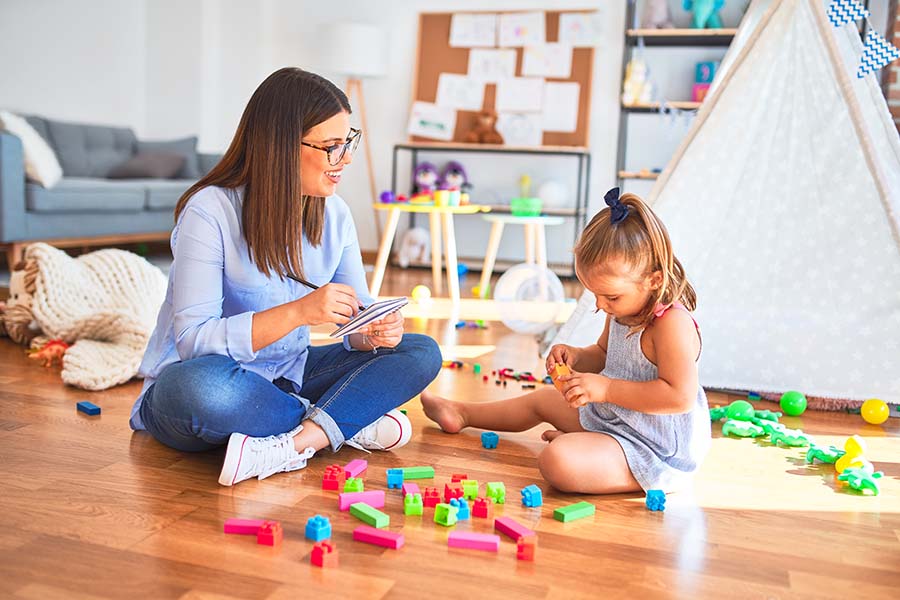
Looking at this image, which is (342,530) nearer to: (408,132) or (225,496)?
(225,496)

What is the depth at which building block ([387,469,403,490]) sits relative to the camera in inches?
60.8

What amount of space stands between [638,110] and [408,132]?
1386mm

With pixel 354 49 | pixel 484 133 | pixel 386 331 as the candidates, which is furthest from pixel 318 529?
pixel 354 49

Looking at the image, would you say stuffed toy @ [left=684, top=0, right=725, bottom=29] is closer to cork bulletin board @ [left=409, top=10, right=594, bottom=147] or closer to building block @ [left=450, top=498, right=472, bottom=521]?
cork bulletin board @ [left=409, top=10, right=594, bottom=147]

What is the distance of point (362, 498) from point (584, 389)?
1.33ft

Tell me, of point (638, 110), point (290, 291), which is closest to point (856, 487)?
point (290, 291)

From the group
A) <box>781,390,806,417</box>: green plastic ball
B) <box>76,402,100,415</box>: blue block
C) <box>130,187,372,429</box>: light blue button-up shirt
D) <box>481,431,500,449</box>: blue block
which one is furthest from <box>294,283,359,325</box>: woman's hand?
<box>781,390,806,417</box>: green plastic ball

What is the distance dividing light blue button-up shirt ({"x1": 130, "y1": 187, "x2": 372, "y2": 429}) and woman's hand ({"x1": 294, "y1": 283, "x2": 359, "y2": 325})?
11cm

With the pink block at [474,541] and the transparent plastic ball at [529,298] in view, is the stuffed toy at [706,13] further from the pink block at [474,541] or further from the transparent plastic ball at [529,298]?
the pink block at [474,541]

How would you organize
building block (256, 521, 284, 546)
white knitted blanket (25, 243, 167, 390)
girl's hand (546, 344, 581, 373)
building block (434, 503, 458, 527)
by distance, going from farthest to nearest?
white knitted blanket (25, 243, 167, 390) < girl's hand (546, 344, 581, 373) < building block (434, 503, 458, 527) < building block (256, 521, 284, 546)

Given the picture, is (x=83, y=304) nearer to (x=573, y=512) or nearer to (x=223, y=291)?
(x=223, y=291)

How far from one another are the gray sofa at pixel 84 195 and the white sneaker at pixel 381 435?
2769mm

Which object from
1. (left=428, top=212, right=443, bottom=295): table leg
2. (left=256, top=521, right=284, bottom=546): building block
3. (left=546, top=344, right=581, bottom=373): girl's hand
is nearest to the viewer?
(left=256, top=521, right=284, bottom=546): building block

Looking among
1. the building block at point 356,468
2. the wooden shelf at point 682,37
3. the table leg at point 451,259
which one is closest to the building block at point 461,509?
the building block at point 356,468
